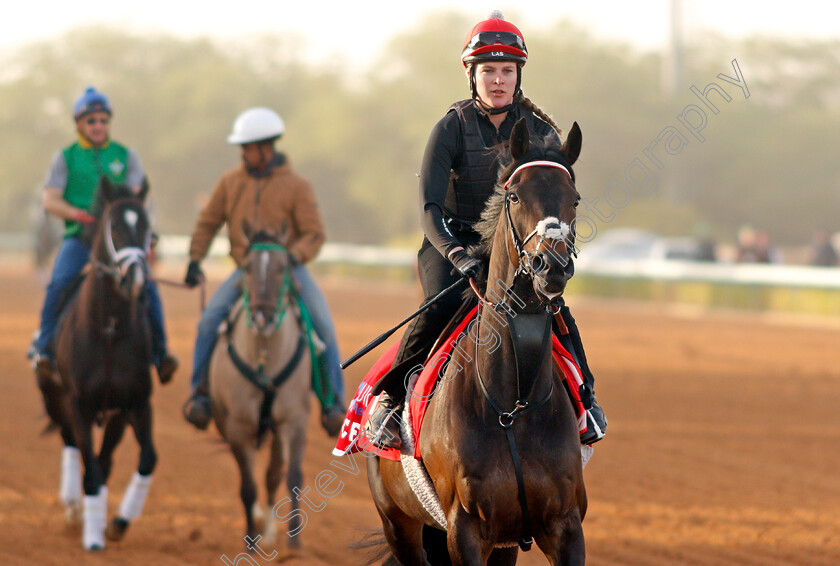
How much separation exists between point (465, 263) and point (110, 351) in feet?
13.8

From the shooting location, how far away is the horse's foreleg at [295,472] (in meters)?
7.48

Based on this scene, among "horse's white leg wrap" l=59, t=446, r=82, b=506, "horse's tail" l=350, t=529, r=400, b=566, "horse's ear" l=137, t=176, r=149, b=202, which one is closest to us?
"horse's tail" l=350, t=529, r=400, b=566

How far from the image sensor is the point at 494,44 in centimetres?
477

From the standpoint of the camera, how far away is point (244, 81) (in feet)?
263

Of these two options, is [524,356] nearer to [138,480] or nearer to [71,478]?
Result: [138,480]

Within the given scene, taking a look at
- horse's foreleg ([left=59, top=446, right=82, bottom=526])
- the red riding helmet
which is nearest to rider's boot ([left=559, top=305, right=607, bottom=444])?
the red riding helmet

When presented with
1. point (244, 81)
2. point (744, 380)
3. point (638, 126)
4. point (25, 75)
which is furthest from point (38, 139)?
point (744, 380)

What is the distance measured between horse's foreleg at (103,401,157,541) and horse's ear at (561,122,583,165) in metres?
4.73

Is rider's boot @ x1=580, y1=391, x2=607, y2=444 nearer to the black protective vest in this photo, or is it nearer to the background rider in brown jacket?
the black protective vest

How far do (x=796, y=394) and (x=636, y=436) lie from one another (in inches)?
143

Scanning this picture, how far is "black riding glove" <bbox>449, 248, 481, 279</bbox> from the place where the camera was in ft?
14.5

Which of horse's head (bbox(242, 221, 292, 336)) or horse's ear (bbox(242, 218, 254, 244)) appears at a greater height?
horse's ear (bbox(242, 218, 254, 244))

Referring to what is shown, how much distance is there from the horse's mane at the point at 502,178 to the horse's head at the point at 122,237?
3.56m

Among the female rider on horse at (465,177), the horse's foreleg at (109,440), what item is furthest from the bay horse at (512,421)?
the horse's foreleg at (109,440)
